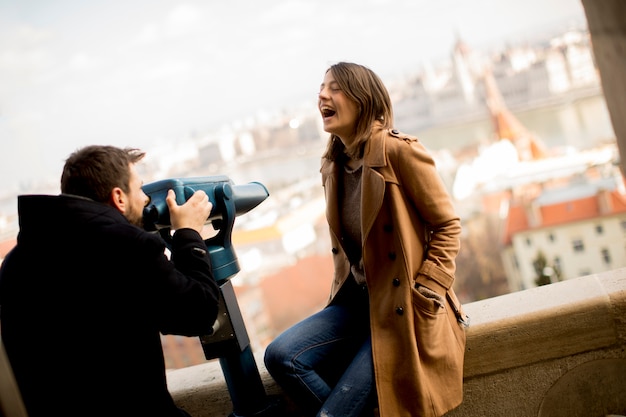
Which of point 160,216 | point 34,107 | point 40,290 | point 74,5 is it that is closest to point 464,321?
point 160,216

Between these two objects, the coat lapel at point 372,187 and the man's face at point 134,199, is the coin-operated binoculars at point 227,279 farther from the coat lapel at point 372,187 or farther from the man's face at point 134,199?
the coat lapel at point 372,187

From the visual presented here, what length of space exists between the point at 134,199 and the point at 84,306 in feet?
0.84

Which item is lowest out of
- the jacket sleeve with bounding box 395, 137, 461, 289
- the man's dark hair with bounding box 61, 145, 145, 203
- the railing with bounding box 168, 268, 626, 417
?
the railing with bounding box 168, 268, 626, 417

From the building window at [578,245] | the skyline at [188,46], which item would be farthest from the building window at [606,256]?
the skyline at [188,46]

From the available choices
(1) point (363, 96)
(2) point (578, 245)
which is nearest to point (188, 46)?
(2) point (578, 245)

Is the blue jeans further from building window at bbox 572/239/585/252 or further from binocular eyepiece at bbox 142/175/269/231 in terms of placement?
building window at bbox 572/239/585/252

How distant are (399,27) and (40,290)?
219 ft

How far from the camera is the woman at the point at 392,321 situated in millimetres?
1410

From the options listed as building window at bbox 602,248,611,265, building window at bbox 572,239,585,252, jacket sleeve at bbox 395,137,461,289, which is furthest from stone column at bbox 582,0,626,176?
building window at bbox 602,248,611,265

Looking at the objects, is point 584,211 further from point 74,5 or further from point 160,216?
point 74,5

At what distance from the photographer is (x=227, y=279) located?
1.44 meters

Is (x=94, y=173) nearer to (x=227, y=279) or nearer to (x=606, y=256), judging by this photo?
(x=227, y=279)

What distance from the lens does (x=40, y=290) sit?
3.49 ft

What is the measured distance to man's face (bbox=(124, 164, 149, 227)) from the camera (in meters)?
1.22
